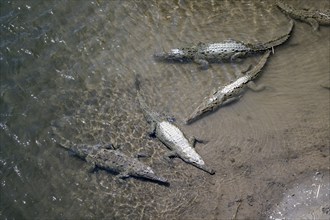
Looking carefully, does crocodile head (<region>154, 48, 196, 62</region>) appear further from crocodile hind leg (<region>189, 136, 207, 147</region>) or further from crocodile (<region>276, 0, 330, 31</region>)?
crocodile (<region>276, 0, 330, 31</region>)

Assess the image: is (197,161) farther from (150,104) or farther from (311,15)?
(311,15)

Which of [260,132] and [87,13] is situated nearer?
[260,132]

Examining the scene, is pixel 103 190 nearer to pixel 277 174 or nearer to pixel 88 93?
pixel 88 93

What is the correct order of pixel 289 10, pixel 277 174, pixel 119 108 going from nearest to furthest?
1. pixel 277 174
2. pixel 119 108
3. pixel 289 10

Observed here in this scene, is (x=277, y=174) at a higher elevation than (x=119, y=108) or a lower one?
lower

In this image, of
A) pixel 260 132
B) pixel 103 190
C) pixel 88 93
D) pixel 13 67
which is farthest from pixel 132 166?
pixel 13 67

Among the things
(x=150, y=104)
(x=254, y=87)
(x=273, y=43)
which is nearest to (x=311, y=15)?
(x=273, y=43)

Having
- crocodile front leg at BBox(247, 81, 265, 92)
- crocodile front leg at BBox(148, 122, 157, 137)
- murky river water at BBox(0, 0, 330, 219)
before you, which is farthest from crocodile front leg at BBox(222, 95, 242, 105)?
crocodile front leg at BBox(148, 122, 157, 137)
